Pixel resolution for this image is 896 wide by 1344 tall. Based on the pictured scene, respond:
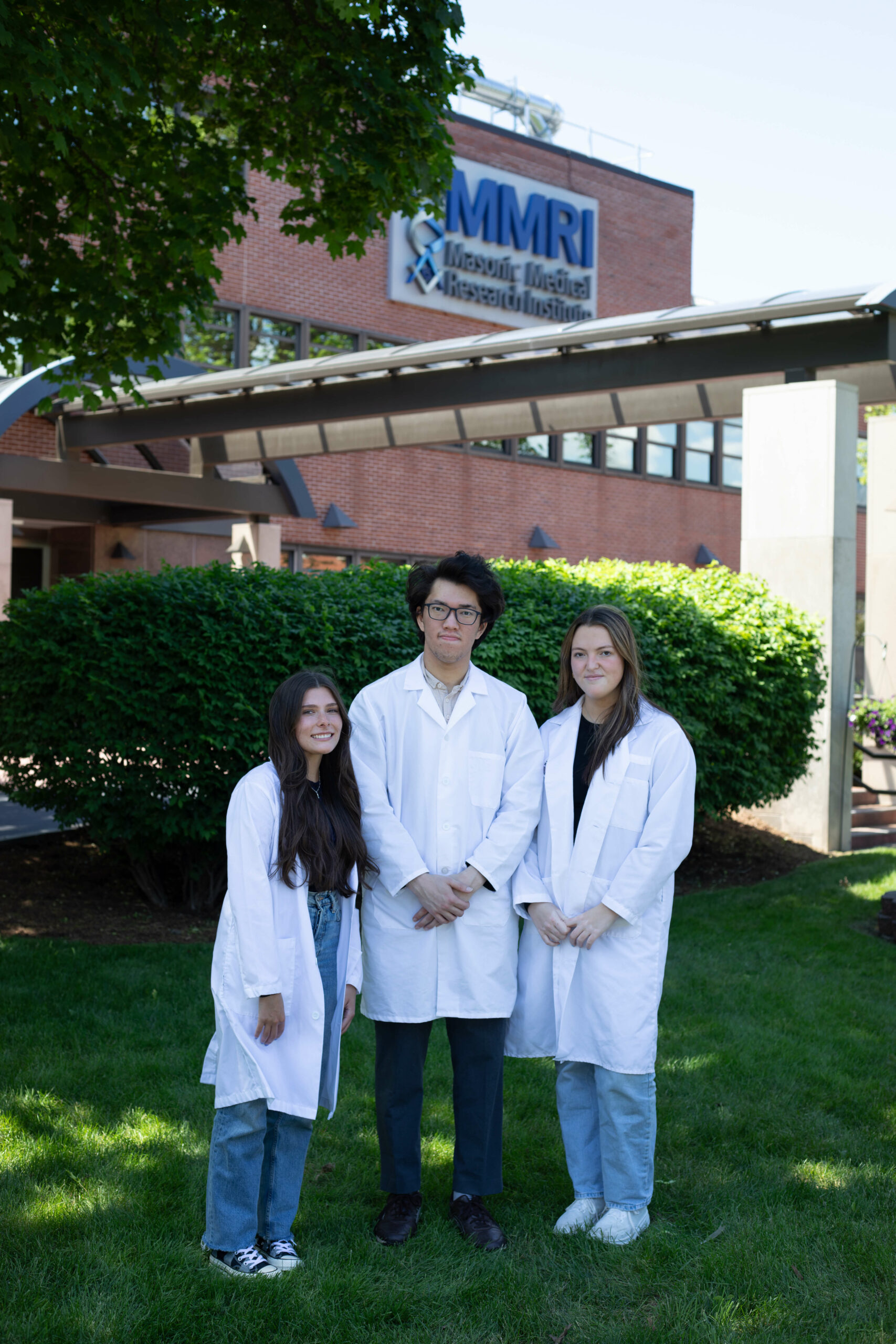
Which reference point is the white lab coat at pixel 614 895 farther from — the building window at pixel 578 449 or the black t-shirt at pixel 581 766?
the building window at pixel 578 449

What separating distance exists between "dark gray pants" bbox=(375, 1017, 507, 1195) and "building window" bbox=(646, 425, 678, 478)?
21404mm

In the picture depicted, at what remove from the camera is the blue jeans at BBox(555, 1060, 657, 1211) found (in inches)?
138

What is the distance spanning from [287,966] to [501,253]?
2066 cm

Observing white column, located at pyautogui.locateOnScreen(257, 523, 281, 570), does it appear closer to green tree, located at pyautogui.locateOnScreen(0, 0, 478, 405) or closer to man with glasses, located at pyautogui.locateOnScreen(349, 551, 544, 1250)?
green tree, located at pyautogui.locateOnScreen(0, 0, 478, 405)

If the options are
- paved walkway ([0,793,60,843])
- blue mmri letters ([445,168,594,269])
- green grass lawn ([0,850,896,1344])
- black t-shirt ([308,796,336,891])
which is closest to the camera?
green grass lawn ([0,850,896,1344])

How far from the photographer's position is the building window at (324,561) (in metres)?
19.3

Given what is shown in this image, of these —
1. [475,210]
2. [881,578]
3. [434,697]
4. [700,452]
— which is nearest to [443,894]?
[434,697]

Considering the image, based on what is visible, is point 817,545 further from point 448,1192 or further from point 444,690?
point 448,1192

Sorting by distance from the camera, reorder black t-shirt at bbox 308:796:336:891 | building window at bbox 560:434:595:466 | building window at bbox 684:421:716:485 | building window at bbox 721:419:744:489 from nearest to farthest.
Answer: black t-shirt at bbox 308:796:336:891, building window at bbox 560:434:595:466, building window at bbox 684:421:716:485, building window at bbox 721:419:744:489

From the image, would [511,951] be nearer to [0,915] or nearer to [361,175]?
[0,915]

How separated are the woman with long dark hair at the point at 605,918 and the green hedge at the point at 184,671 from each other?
3.20 metres

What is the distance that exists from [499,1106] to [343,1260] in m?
0.63

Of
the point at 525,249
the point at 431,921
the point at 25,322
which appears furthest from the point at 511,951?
the point at 525,249

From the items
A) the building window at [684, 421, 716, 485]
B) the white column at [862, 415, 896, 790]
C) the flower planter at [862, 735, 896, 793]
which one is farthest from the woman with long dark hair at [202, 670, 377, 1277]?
the building window at [684, 421, 716, 485]
